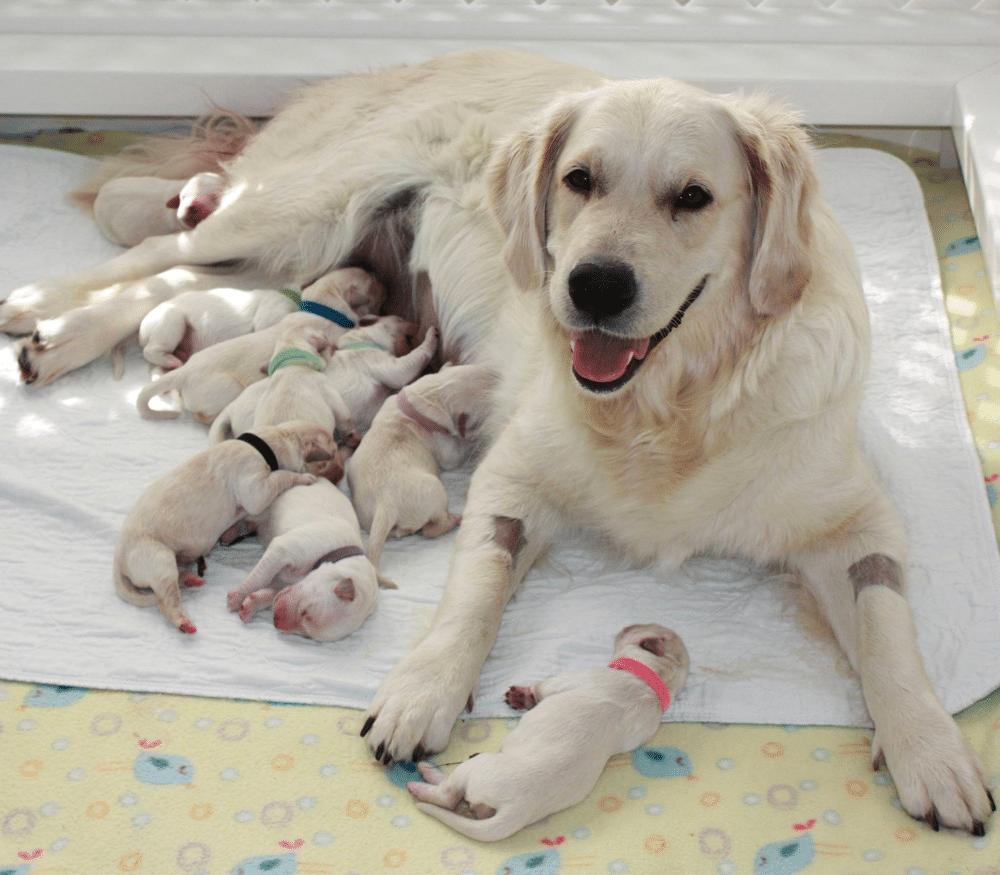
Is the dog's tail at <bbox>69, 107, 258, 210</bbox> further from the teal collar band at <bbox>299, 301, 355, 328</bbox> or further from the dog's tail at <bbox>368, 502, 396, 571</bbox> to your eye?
the dog's tail at <bbox>368, 502, 396, 571</bbox>

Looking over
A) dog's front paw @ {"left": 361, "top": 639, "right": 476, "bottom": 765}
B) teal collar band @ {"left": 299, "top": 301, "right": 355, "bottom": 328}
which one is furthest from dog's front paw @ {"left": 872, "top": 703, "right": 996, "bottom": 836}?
teal collar band @ {"left": 299, "top": 301, "right": 355, "bottom": 328}

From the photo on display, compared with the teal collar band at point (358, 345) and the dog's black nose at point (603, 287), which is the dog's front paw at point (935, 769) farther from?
the teal collar band at point (358, 345)

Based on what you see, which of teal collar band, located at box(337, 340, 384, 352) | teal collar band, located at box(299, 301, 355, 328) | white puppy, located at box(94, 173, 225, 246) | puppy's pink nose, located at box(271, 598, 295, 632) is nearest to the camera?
puppy's pink nose, located at box(271, 598, 295, 632)

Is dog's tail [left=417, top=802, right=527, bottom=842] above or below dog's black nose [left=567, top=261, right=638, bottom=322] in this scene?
below

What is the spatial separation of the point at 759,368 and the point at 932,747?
71cm

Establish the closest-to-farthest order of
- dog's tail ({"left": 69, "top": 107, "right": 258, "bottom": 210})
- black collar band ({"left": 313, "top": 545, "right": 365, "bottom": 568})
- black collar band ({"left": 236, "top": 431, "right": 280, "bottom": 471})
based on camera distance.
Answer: black collar band ({"left": 313, "top": 545, "right": 365, "bottom": 568}), black collar band ({"left": 236, "top": 431, "right": 280, "bottom": 471}), dog's tail ({"left": 69, "top": 107, "right": 258, "bottom": 210})

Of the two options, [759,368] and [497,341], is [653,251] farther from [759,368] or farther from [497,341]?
[497,341]

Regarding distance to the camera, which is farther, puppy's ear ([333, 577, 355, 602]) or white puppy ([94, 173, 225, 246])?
white puppy ([94, 173, 225, 246])

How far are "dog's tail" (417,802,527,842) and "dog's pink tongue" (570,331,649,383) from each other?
2.45 ft

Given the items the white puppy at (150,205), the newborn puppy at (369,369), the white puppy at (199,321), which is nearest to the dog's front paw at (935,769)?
the newborn puppy at (369,369)

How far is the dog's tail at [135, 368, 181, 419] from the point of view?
97.4 inches

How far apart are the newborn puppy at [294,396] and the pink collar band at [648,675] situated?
82cm

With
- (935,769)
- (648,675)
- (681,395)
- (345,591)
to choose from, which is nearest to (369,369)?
(345,591)

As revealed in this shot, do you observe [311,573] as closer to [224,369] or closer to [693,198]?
[224,369]
